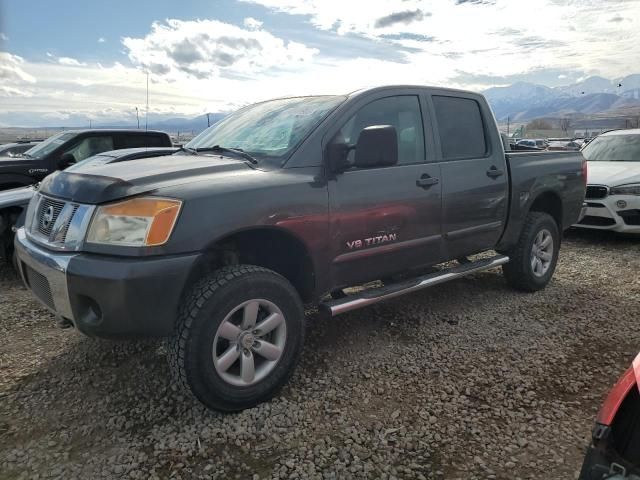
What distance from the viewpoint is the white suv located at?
7.12 m

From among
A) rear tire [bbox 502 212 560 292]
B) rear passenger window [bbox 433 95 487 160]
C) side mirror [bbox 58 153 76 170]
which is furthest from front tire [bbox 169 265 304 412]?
side mirror [bbox 58 153 76 170]

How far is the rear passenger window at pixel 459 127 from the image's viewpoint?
13.2 feet

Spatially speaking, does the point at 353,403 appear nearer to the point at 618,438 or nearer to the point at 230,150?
the point at 618,438

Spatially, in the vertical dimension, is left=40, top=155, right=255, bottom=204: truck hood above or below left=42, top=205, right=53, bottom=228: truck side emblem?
above

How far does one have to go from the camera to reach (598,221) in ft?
24.4

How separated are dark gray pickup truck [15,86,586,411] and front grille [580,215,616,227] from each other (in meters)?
3.84

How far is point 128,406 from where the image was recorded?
2.90 meters

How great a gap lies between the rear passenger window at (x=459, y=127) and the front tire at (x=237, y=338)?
6.32 feet

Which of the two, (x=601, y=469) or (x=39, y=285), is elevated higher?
(x=39, y=285)

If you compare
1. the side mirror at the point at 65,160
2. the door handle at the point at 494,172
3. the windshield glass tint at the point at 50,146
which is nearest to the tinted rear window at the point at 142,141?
the windshield glass tint at the point at 50,146

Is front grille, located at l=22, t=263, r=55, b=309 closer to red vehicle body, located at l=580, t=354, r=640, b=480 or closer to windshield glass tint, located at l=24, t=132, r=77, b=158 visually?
red vehicle body, located at l=580, t=354, r=640, b=480

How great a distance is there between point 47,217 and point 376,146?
78.7 inches

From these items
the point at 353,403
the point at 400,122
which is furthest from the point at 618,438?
the point at 400,122

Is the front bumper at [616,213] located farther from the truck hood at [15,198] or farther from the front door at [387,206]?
the truck hood at [15,198]
